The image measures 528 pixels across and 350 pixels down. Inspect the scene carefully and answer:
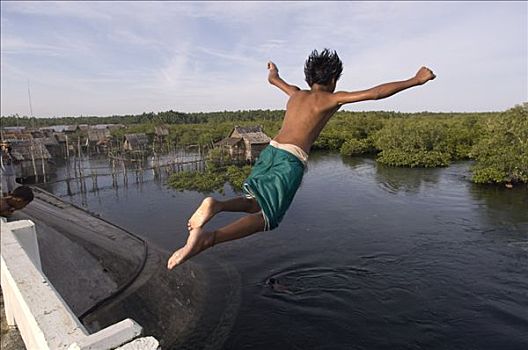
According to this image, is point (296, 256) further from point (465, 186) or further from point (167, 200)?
point (465, 186)

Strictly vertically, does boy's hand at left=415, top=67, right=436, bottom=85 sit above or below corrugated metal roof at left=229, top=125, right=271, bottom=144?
above

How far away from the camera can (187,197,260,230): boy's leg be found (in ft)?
7.54

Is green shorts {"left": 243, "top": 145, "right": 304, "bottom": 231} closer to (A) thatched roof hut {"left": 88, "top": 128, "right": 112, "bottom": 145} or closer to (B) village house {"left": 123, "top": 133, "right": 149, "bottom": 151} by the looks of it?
(B) village house {"left": 123, "top": 133, "right": 149, "bottom": 151}

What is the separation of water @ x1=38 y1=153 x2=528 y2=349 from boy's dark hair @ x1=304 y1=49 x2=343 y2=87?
20.9ft

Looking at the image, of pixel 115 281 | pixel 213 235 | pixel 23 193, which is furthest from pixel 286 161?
pixel 115 281

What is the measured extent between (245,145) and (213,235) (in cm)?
2935

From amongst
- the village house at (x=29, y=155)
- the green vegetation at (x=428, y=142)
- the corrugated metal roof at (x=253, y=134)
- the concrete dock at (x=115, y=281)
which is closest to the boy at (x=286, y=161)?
the concrete dock at (x=115, y=281)

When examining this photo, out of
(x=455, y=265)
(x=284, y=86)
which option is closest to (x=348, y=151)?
(x=455, y=265)

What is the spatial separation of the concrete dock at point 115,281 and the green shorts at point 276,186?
4982 millimetres

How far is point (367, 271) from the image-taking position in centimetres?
1068

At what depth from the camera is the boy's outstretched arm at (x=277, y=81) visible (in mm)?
2960

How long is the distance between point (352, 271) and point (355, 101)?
8.99 metres

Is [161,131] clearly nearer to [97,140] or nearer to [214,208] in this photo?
[97,140]

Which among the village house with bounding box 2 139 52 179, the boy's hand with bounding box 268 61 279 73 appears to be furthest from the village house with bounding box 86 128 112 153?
the boy's hand with bounding box 268 61 279 73
